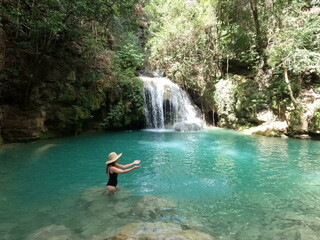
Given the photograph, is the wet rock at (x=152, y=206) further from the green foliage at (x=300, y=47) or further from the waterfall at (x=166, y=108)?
the waterfall at (x=166, y=108)

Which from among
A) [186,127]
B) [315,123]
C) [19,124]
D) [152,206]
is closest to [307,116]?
[315,123]

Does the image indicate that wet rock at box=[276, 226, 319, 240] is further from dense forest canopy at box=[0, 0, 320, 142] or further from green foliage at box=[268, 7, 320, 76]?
green foliage at box=[268, 7, 320, 76]

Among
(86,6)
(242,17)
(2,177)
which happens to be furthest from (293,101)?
(2,177)

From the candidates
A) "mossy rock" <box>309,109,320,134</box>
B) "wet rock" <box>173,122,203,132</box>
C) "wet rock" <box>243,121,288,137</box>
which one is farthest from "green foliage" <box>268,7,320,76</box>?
"wet rock" <box>173,122,203,132</box>

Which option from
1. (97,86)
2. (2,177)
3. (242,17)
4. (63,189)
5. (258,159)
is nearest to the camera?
(63,189)

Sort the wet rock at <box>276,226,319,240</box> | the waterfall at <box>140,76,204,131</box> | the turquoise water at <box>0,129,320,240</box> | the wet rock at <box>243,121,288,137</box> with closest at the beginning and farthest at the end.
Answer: the wet rock at <box>276,226,319,240</box> → the turquoise water at <box>0,129,320,240</box> → the wet rock at <box>243,121,288,137</box> → the waterfall at <box>140,76,204,131</box>

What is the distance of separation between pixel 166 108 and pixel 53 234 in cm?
1324

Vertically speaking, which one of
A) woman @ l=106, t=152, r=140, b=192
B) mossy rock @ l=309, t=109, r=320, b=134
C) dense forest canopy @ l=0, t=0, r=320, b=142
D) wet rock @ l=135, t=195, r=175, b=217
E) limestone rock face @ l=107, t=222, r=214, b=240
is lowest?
wet rock @ l=135, t=195, r=175, b=217

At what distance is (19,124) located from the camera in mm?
9859

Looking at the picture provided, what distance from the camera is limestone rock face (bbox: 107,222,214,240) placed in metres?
2.87

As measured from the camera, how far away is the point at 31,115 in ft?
33.6

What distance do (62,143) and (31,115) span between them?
190 cm

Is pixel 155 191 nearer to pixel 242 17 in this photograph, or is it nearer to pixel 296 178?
pixel 296 178

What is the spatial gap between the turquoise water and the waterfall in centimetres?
652
